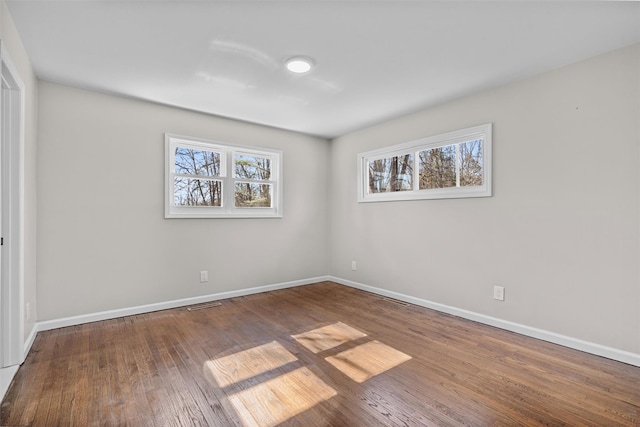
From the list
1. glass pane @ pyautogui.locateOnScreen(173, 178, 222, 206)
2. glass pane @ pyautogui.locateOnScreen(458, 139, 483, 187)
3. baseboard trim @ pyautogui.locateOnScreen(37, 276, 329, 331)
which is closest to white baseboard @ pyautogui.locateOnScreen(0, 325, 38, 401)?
baseboard trim @ pyautogui.locateOnScreen(37, 276, 329, 331)

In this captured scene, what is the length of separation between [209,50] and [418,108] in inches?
94.5

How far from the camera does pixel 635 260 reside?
2.28 meters

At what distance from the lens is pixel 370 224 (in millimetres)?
4406

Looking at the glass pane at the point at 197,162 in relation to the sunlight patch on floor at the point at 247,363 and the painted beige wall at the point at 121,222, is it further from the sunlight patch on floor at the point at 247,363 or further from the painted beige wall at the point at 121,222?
the sunlight patch on floor at the point at 247,363

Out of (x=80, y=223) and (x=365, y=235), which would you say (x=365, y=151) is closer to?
(x=365, y=235)

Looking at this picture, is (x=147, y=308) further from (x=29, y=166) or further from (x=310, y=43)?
(x=310, y=43)

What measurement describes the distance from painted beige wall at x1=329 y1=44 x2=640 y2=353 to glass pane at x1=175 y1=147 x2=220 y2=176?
2565 millimetres

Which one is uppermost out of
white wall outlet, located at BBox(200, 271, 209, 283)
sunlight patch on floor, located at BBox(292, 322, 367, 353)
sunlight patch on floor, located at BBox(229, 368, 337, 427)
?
white wall outlet, located at BBox(200, 271, 209, 283)

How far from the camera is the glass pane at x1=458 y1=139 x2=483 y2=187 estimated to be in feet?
10.7

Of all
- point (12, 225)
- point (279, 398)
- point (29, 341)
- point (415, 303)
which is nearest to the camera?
point (279, 398)

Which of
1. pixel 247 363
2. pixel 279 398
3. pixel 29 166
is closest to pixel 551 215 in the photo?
pixel 279 398

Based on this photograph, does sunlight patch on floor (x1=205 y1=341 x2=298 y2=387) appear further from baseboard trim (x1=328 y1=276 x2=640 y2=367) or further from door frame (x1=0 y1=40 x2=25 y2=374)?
baseboard trim (x1=328 y1=276 x2=640 y2=367)

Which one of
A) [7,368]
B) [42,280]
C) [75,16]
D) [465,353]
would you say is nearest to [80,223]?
[42,280]

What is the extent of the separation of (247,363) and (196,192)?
2.35 meters
